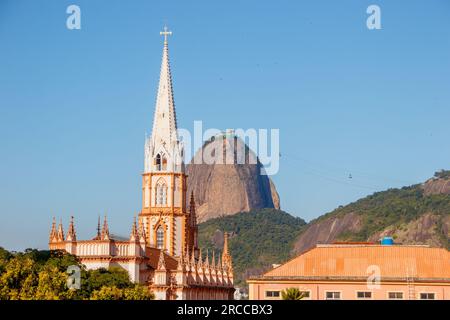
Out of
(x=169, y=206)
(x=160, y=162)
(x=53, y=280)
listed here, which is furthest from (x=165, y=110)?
(x=53, y=280)

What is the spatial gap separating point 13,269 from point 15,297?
22.1 feet

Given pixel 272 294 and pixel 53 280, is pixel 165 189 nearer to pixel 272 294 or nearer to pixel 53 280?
pixel 272 294

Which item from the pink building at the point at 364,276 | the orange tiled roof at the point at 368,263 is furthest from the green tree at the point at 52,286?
the orange tiled roof at the point at 368,263

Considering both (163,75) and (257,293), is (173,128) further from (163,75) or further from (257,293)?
(257,293)

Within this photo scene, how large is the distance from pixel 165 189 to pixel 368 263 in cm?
3951

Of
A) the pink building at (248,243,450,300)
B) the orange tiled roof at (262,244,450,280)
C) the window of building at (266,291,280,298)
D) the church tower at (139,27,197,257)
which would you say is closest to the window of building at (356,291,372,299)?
the pink building at (248,243,450,300)

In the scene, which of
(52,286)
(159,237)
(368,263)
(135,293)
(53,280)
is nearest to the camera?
(52,286)

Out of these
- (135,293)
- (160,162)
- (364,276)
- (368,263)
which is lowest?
(135,293)

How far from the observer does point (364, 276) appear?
138375 mm

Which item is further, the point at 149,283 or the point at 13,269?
the point at 149,283

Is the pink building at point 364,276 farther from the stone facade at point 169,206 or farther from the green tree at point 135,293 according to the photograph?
the stone facade at point 169,206
